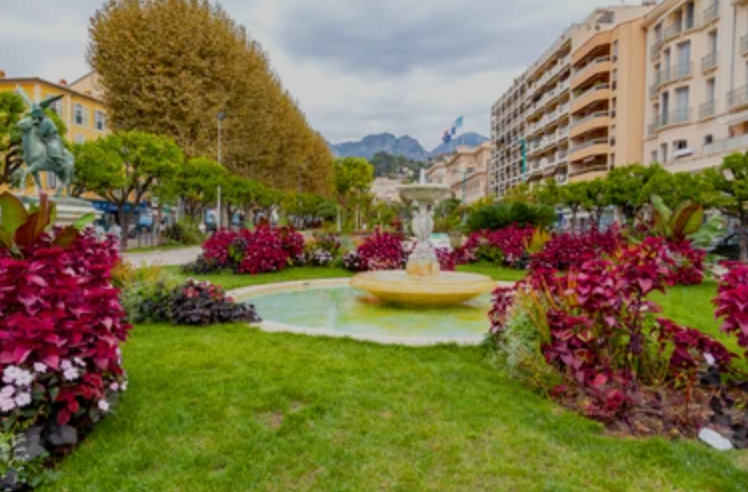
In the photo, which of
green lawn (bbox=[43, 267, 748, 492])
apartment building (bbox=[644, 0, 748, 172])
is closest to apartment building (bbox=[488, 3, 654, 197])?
apartment building (bbox=[644, 0, 748, 172])

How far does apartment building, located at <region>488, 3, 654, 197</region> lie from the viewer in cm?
4253

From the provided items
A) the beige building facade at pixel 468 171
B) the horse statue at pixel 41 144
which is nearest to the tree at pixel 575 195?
the horse statue at pixel 41 144

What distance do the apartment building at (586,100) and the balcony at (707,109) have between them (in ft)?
30.9

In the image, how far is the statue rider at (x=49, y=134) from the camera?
28.8 ft

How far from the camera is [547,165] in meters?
62.2

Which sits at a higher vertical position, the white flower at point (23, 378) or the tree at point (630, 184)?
the tree at point (630, 184)

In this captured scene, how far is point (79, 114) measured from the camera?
141 feet

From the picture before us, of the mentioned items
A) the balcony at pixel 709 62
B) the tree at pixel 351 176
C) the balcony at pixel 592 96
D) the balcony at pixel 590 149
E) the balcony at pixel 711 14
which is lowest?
the tree at pixel 351 176

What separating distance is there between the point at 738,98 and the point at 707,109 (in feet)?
9.88

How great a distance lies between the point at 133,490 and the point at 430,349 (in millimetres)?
3585

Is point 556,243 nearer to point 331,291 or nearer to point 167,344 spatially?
point 331,291

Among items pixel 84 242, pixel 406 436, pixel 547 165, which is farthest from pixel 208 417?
pixel 547 165

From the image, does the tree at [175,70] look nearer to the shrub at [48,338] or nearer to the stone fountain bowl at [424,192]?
the stone fountain bowl at [424,192]

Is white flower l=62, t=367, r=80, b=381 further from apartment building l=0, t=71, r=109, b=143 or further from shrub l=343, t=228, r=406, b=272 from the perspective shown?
apartment building l=0, t=71, r=109, b=143
